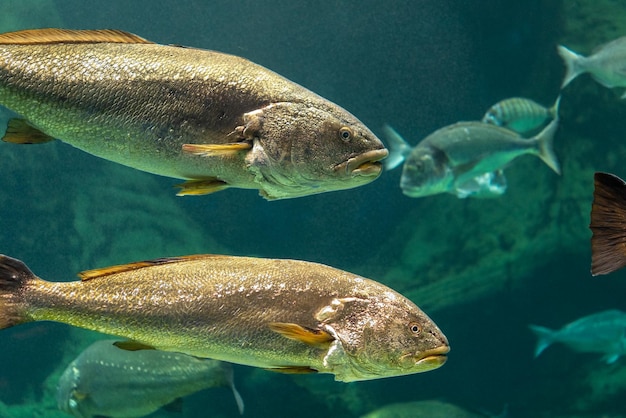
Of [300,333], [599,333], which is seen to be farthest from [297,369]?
[599,333]

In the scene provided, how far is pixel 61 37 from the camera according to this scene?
2094 millimetres

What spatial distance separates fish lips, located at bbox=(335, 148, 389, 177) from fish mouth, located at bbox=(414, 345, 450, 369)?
26.8 inches

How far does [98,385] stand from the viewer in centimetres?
622

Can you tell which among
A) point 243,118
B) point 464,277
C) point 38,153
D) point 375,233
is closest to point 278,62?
point 375,233

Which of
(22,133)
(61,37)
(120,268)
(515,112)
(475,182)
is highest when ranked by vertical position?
(61,37)

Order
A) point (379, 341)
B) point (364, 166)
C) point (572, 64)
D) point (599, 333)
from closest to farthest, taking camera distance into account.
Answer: point (364, 166)
point (379, 341)
point (572, 64)
point (599, 333)

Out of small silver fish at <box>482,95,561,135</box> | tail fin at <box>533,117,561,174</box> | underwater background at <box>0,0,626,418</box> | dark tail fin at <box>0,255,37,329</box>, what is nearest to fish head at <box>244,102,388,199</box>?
dark tail fin at <box>0,255,37,329</box>

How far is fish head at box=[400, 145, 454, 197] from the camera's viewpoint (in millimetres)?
7289

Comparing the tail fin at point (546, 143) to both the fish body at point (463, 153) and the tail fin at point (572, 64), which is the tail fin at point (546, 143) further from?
the tail fin at point (572, 64)

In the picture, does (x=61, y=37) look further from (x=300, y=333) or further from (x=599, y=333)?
(x=599, y=333)

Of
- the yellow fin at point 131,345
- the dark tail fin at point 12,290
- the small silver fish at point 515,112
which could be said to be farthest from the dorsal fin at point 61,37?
the small silver fish at point 515,112

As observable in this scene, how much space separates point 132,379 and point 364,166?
4977mm

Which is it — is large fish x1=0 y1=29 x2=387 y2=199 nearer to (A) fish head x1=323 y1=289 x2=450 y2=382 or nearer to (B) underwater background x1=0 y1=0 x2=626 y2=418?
(A) fish head x1=323 y1=289 x2=450 y2=382

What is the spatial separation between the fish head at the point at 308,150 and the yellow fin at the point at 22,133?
0.75 metres
